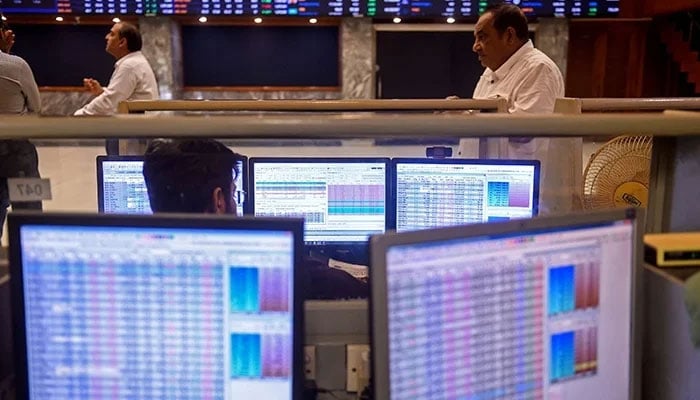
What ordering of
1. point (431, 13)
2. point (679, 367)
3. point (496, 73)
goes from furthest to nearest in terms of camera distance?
point (431, 13)
point (496, 73)
point (679, 367)

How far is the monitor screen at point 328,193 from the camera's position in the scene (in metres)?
2.49

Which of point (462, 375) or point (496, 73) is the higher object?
point (496, 73)

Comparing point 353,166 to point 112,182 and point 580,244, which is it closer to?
point 112,182

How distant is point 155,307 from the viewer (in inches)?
42.6

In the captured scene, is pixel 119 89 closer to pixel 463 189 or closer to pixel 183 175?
pixel 463 189

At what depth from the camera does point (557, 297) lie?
1125 millimetres

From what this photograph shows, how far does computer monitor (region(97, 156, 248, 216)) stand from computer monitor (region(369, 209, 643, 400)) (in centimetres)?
147

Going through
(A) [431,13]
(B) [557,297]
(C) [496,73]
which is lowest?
(B) [557,297]

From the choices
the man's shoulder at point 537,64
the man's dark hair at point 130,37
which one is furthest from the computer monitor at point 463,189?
the man's dark hair at point 130,37

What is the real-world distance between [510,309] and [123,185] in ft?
5.61

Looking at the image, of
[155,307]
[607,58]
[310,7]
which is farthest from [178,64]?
[155,307]

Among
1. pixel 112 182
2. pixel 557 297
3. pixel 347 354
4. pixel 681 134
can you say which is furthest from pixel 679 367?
pixel 112 182

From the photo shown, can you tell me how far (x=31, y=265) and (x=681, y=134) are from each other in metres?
1.08

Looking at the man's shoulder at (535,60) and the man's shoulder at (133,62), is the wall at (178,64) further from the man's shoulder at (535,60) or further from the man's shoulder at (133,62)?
the man's shoulder at (535,60)
